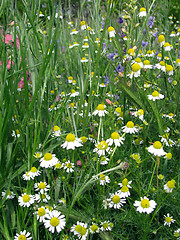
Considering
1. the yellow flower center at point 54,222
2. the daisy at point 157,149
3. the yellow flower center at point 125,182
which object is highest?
the daisy at point 157,149

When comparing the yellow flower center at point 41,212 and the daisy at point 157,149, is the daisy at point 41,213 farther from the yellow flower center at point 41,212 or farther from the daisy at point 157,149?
the daisy at point 157,149

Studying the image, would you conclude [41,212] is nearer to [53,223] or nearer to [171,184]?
[53,223]

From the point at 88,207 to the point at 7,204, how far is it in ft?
1.07

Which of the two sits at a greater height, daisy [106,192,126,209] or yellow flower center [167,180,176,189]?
yellow flower center [167,180,176,189]

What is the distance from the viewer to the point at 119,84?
113cm

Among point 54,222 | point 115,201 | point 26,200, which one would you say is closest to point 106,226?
point 115,201

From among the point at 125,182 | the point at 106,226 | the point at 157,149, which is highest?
the point at 157,149

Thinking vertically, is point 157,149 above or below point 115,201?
above

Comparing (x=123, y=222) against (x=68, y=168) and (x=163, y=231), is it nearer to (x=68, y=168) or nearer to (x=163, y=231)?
(x=163, y=231)

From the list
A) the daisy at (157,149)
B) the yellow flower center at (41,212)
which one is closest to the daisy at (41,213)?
the yellow flower center at (41,212)

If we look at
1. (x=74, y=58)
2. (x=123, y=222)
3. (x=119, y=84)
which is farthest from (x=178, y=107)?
(x=74, y=58)

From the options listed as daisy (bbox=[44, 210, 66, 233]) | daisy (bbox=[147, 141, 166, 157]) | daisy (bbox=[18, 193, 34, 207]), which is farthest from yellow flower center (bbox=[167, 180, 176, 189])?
daisy (bbox=[18, 193, 34, 207])

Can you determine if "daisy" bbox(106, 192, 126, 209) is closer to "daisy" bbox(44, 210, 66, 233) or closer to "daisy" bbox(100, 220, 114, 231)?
"daisy" bbox(100, 220, 114, 231)

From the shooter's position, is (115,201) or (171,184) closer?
(171,184)
